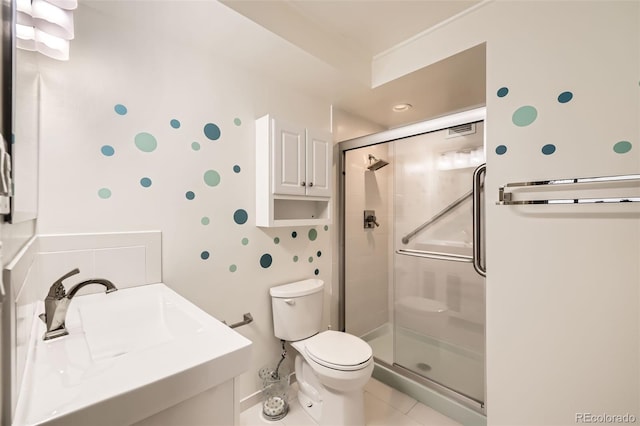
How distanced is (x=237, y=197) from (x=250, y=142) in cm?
37

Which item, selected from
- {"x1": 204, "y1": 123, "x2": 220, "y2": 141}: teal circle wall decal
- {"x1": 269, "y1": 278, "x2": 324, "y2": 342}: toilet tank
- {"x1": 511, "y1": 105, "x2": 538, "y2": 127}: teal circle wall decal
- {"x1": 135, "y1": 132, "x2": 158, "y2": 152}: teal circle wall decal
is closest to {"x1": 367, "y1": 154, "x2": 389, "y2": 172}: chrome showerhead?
{"x1": 511, "y1": 105, "x2": 538, "y2": 127}: teal circle wall decal

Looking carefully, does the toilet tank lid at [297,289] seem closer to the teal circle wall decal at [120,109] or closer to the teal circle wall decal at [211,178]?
the teal circle wall decal at [211,178]

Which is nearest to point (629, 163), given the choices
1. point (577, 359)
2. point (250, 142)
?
point (577, 359)

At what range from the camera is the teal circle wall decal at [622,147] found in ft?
3.43

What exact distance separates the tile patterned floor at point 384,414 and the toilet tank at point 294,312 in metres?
0.43

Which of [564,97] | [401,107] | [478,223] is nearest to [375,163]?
[401,107]

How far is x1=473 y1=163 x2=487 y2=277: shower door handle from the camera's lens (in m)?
1.45

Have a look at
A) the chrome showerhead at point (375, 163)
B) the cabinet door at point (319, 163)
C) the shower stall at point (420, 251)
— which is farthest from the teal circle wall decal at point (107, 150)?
the chrome showerhead at point (375, 163)

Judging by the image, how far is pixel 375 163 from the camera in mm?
2303

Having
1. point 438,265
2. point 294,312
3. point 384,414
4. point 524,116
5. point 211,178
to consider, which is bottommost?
point 384,414

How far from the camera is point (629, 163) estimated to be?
3.43 feet

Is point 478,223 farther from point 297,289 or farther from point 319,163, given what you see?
point 297,289

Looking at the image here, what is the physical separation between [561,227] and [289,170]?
4.63 feet

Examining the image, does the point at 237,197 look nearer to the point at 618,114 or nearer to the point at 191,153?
the point at 191,153
